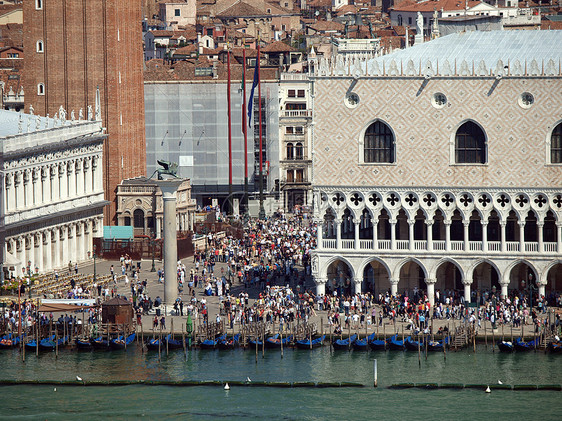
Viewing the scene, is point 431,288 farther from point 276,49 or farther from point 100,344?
point 276,49

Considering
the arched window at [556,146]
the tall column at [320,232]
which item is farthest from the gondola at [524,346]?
the tall column at [320,232]

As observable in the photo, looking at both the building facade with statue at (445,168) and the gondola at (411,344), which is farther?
the building facade with statue at (445,168)

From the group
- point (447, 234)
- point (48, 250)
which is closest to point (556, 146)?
point (447, 234)

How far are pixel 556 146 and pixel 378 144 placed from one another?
8.73 m

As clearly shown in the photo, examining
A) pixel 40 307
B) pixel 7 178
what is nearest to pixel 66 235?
pixel 7 178

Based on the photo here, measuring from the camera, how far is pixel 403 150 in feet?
321

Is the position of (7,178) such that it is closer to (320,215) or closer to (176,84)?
(320,215)

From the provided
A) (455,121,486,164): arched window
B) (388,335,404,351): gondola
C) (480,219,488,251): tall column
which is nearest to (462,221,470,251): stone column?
(480,219,488,251): tall column

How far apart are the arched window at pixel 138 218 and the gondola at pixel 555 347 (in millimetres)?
43247

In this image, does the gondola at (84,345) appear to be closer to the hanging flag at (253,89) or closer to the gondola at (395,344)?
the gondola at (395,344)

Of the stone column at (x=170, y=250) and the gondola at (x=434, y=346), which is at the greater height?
the stone column at (x=170, y=250)

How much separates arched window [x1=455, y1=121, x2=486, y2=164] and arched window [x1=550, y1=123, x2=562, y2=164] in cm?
329

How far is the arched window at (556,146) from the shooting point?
96438 millimetres

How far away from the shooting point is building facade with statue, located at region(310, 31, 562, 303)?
3799 inches
